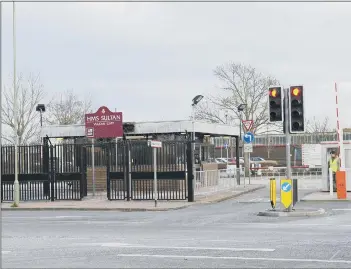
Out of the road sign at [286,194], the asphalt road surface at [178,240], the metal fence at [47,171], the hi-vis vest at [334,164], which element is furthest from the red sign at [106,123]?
the road sign at [286,194]

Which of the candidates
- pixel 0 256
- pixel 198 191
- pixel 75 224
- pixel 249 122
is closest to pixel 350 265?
Answer: pixel 0 256

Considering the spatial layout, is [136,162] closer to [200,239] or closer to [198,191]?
[198,191]

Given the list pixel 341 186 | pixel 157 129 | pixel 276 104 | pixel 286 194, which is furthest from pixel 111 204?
pixel 341 186

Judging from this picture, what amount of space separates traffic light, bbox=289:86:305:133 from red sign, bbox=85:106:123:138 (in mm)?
10596

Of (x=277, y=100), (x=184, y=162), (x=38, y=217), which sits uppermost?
(x=277, y=100)

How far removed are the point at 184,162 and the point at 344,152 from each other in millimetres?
7382

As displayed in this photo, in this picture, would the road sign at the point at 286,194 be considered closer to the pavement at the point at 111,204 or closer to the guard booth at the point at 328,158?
the pavement at the point at 111,204

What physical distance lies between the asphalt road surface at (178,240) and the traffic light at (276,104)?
3023 millimetres

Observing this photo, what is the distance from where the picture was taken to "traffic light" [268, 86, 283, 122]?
1877 centimetres

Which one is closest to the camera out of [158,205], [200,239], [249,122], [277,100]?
[200,239]

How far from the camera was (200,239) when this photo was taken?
13.0 meters

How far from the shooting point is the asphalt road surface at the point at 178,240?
10.1 m

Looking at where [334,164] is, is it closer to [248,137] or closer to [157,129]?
[248,137]

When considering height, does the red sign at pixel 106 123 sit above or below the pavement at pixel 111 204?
above
